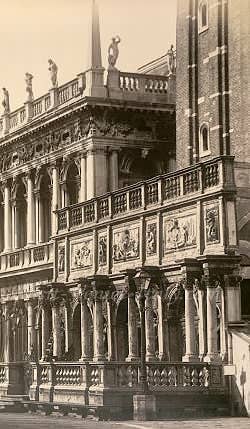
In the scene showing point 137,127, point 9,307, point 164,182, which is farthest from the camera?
point 9,307

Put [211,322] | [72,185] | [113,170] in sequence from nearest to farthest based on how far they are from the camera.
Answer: [211,322]
[113,170]
[72,185]

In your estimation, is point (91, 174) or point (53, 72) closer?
point (91, 174)

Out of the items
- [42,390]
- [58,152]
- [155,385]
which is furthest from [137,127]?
[155,385]

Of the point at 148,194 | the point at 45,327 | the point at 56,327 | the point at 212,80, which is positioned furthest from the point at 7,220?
the point at 148,194

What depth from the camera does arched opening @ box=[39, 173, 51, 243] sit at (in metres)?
50.5

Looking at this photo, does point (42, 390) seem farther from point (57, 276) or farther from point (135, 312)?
point (57, 276)

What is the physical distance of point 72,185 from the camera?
159 feet

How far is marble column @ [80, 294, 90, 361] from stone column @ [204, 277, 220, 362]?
7474 millimetres

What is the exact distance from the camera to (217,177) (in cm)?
3083

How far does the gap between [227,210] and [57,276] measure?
39.8 feet

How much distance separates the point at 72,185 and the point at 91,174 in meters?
2.98

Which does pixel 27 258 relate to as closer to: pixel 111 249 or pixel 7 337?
pixel 7 337

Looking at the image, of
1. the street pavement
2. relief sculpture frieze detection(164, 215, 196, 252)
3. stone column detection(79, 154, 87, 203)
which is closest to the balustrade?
relief sculpture frieze detection(164, 215, 196, 252)

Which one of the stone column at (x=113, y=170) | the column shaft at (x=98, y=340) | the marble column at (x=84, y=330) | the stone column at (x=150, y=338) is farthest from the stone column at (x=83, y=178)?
the stone column at (x=150, y=338)
